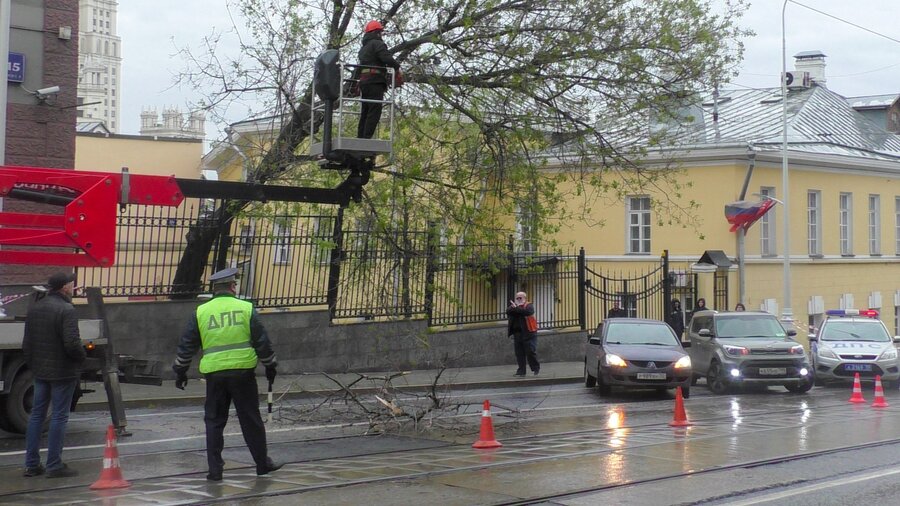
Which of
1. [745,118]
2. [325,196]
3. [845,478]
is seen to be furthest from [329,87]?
[745,118]

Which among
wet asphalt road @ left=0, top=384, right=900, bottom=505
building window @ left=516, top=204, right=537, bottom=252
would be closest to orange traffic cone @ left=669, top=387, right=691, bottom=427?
wet asphalt road @ left=0, top=384, right=900, bottom=505

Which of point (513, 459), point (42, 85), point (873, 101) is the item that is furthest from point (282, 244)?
point (873, 101)

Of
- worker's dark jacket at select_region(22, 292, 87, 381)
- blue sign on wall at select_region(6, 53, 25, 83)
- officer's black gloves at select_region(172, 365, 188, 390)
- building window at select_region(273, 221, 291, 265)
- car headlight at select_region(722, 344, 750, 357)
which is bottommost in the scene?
car headlight at select_region(722, 344, 750, 357)

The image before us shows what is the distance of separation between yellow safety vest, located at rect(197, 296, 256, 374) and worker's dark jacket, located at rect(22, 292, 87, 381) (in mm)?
1343

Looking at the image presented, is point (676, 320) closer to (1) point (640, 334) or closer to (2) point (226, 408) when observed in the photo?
(1) point (640, 334)

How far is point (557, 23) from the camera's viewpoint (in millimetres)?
17969

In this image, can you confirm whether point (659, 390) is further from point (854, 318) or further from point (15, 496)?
point (15, 496)

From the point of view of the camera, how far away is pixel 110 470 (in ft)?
29.3

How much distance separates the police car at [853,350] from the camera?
2195 cm

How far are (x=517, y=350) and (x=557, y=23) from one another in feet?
25.1

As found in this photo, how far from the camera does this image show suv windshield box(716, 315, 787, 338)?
2166cm

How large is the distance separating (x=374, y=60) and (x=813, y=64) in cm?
3753

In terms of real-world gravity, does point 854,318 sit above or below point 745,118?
below

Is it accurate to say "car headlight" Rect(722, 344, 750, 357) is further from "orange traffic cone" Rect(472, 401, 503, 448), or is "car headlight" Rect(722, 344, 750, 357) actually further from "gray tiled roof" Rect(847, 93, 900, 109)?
"gray tiled roof" Rect(847, 93, 900, 109)
